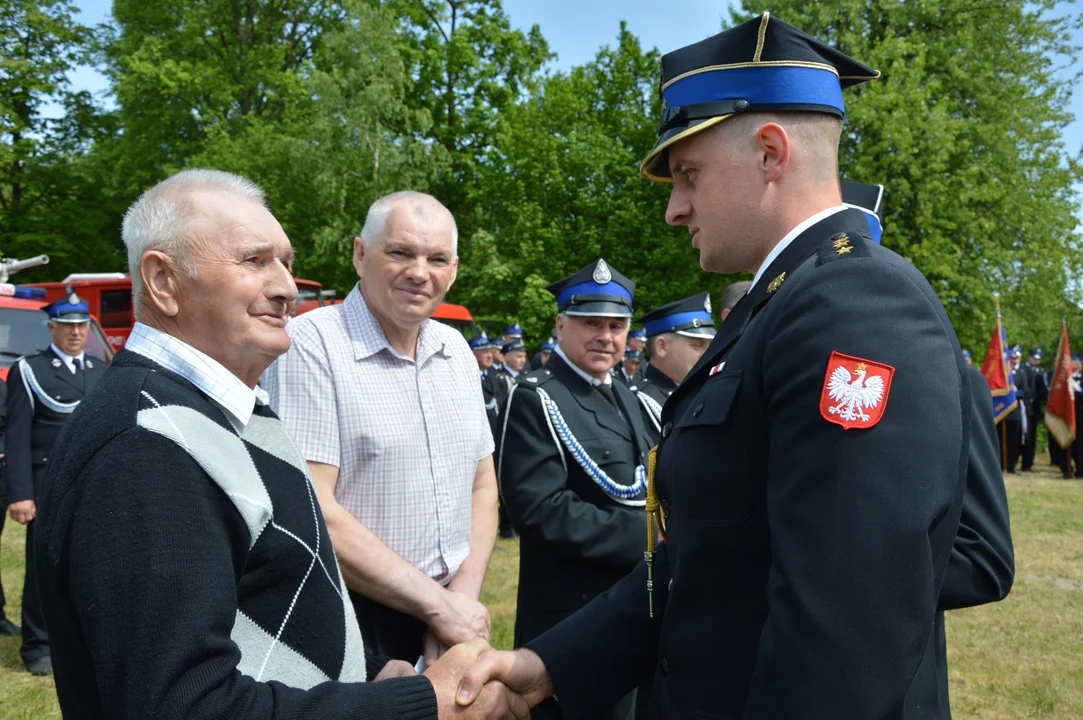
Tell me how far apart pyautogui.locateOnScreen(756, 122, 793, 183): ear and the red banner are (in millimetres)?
17123

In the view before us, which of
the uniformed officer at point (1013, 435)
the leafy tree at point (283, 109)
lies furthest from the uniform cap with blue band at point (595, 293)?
the leafy tree at point (283, 109)

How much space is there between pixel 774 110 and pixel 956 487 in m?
0.74

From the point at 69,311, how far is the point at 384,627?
541 cm

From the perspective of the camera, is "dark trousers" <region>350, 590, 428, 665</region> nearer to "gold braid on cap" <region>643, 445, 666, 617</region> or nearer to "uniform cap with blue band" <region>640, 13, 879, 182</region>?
"gold braid on cap" <region>643, 445, 666, 617</region>

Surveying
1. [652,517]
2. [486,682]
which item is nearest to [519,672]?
[486,682]

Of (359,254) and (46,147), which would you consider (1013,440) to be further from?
(46,147)

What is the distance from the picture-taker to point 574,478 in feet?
11.9

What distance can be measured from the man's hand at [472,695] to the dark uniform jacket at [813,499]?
1.44ft

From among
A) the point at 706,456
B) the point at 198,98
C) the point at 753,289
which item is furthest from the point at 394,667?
the point at 198,98

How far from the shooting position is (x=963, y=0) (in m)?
22.3

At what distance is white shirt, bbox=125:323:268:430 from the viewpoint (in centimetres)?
167

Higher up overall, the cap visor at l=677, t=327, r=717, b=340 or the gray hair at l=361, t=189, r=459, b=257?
the gray hair at l=361, t=189, r=459, b=257

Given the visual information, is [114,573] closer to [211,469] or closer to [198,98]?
[211,469]

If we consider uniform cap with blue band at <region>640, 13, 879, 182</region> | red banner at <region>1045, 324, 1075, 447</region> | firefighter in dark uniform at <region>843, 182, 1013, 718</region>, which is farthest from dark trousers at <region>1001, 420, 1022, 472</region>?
uniform cap with blue band at <region>640, 13, 879, 182</region>
